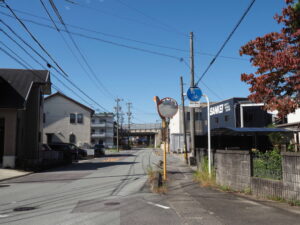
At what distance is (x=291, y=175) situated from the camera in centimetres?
682

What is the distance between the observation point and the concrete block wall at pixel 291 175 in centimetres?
666

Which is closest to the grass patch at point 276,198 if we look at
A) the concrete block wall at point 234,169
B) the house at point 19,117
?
the concrete block wall at point 234,169

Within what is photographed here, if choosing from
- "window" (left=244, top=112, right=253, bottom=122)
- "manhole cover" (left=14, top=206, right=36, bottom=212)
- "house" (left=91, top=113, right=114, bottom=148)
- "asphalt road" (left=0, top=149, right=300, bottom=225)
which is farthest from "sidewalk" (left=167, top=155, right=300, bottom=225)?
"house" (left=91, top=113, right=114, bottom=148)

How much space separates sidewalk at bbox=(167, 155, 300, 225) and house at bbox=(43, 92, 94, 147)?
144 feet

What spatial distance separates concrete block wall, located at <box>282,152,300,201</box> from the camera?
666 cm

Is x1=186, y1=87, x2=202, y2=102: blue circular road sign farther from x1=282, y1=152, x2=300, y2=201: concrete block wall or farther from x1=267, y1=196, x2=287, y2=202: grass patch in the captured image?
x1=267, y1=196, x2=287, y2=202: grass patch

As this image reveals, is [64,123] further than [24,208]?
Yes

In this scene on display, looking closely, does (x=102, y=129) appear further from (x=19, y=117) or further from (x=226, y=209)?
(x=226, y=209)

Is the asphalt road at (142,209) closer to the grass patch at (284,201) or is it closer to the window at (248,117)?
the grass patch at (284,201)

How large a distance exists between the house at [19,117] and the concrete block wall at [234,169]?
13779mm

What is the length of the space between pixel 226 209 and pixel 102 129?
234 ft

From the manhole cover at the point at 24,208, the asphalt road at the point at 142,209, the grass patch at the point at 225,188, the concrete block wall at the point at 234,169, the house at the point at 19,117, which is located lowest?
the manhole cover at the point at 24,208

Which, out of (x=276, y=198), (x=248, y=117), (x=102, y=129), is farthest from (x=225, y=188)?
(x=102, y=129)

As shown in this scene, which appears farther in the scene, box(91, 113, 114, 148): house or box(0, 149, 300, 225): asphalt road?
box(91, 113, 114, 148): house
